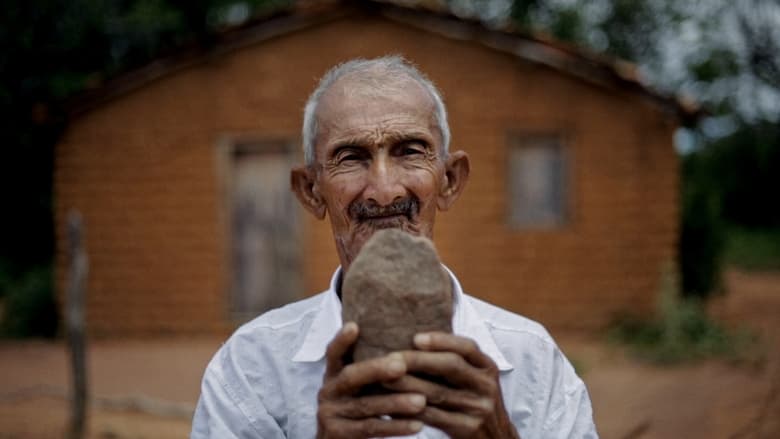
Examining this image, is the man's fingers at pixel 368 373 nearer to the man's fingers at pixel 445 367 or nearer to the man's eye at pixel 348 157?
the man's fingers at pixel 445 367

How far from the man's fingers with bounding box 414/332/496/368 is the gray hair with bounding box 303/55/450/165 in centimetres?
61

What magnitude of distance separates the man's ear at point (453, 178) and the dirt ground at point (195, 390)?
3.34 meters

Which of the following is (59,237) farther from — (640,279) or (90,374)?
(640,279)

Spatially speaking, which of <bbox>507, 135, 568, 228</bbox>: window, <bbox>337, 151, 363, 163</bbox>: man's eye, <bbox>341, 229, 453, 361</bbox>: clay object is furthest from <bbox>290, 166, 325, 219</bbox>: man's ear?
<bbox>507, 135, 568, 228</bbox>: window

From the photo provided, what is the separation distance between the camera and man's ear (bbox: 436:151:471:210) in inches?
76.4

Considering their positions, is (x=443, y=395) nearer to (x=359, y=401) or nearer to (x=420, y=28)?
(x=359, y=401)

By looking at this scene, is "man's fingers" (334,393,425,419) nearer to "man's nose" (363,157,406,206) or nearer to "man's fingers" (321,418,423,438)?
"man's fingers" (321,418,423,438)

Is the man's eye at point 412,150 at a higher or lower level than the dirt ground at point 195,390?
higher

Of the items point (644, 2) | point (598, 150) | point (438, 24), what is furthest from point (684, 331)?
point (644, 2)

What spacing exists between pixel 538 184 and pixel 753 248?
1480 cm

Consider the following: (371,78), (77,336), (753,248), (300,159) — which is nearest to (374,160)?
(371,78)

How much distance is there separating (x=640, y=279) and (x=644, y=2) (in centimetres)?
1296

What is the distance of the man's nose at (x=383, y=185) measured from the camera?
1.74 meters

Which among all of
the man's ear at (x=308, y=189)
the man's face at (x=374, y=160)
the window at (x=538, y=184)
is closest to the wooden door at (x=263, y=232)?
the window at (x=538, y=184)
